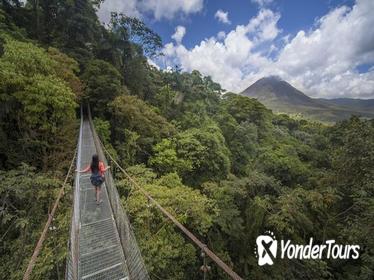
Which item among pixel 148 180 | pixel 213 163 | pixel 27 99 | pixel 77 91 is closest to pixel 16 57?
pixel 27 99

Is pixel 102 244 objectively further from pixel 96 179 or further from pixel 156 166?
pixel 156 166

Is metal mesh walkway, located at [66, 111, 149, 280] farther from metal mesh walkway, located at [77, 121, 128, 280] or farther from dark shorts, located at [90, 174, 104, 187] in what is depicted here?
dark shorts, located at [90, 174, 104, 187]

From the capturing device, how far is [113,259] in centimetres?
345

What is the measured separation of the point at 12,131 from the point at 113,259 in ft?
26.1

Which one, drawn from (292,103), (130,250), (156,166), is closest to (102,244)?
(130,250)

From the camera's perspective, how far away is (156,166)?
1267cm

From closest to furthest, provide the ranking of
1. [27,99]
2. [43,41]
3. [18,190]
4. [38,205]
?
1. [18,190]
2. [38,205]
3. [27,99]
4. [43,41]

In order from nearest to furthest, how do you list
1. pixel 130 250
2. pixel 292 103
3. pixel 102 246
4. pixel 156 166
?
pixel 130 250 < pixel 102 246 < pixel 156 166 < pixel 292 103

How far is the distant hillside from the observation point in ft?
340

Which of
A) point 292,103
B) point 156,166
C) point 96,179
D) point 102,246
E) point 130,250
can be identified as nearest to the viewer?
point 130,250

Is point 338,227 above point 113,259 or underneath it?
underneath

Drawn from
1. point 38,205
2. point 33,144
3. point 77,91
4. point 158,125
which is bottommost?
point 38,205

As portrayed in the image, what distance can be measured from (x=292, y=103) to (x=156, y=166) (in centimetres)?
13172

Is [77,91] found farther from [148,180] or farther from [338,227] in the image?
[338,227]
